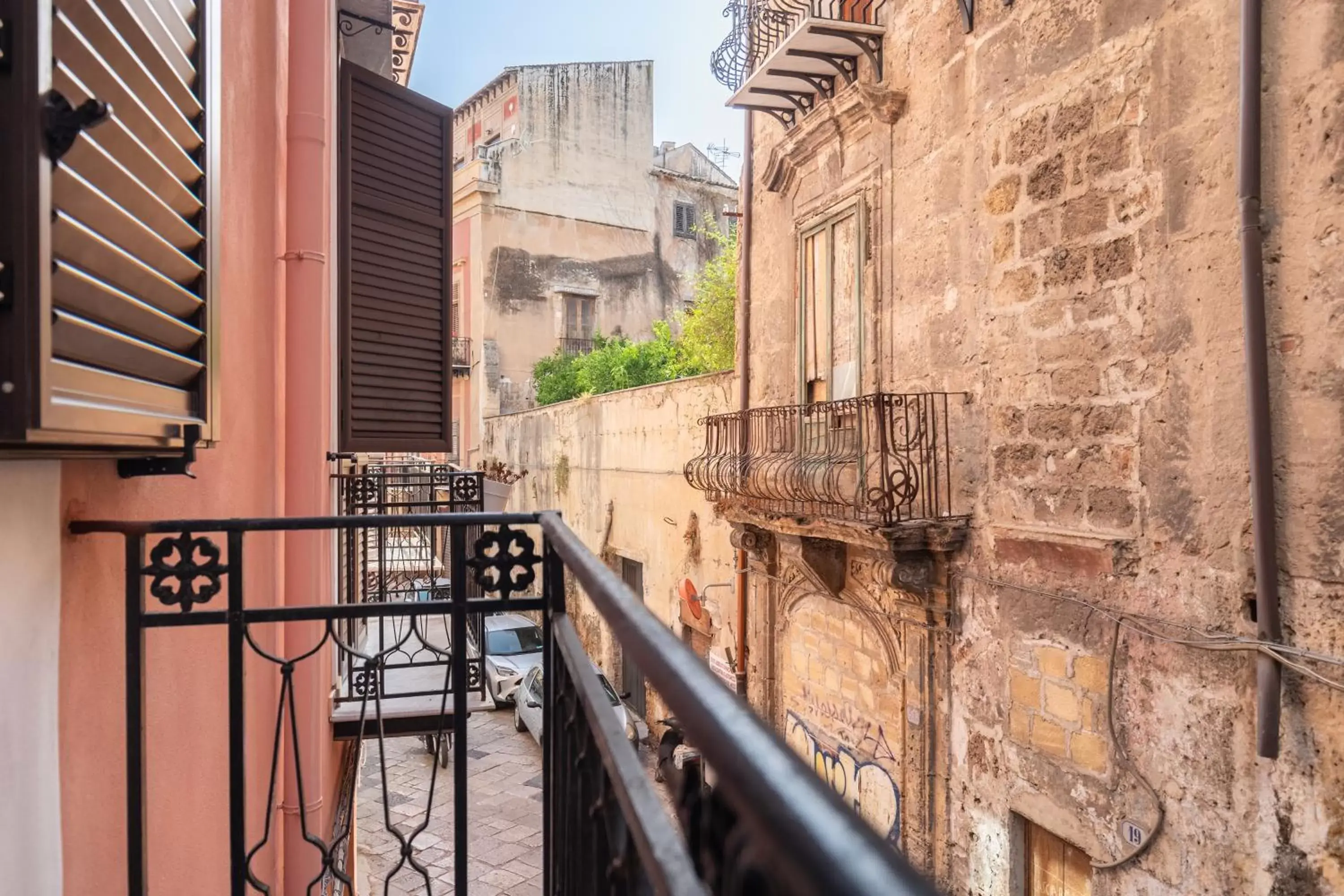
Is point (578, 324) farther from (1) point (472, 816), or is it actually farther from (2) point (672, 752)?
(2) point (672, 752)

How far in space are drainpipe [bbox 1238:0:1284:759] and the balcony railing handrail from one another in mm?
4068

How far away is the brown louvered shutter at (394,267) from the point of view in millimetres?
5445

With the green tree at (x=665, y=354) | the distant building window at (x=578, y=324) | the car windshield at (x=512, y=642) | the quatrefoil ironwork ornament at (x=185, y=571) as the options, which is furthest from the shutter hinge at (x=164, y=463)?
the distant building window at (x=578, y=324)

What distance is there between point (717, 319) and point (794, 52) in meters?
10.2

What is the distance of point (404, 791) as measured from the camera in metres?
10.8

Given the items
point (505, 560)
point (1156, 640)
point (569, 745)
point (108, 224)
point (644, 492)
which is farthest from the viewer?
point (644, 492)

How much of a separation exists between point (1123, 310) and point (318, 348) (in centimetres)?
425

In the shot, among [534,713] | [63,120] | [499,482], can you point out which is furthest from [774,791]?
[499,482]

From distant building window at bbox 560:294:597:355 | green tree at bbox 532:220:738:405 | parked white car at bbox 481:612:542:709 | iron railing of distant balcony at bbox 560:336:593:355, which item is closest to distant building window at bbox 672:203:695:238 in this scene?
green tree at bbox 532:220:738:405

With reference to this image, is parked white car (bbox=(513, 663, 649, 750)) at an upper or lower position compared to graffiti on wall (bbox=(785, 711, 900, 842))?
lower

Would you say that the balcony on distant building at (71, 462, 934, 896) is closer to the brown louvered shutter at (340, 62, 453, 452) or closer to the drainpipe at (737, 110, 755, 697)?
the brown louvered shutter at (340, 62, 453, 452)

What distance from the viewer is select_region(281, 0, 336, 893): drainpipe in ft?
12.6

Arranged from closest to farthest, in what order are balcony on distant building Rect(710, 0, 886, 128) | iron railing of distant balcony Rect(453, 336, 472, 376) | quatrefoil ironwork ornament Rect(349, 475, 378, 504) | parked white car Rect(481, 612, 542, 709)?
quatrefoil ironwork ornament Rect(349, 475, 378, 504)
balcony on distant building Rect(710, 0, 886, 128)
parked white car Rect(481, 612, 542, 709)
iron railing of distant balcony Rect(453, 336, 472, 376)

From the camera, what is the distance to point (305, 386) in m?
3.87
